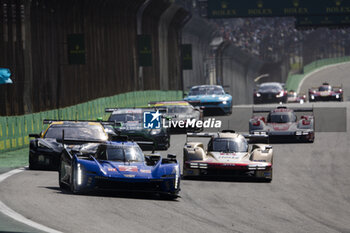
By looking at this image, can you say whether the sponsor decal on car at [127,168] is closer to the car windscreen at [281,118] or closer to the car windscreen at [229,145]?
the car windscreen at [229,145]

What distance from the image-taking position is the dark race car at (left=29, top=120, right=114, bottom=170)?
17.1 meters

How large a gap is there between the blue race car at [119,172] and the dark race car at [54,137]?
109 inches

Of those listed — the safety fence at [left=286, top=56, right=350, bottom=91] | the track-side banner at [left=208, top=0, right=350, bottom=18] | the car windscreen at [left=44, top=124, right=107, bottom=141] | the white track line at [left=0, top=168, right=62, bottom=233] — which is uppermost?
the track-side banner at [left=208, top=0, right=350, bottom=18]

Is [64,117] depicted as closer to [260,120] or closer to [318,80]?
[260,120]

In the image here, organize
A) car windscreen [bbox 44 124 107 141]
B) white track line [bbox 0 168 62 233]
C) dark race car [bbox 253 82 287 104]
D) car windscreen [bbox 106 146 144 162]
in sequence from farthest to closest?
dark race car [bbox 253 82 287 104] < car windscreen [bbox 44 124 107 141] < car windscreen [bbox 106 146 144 162] < white track line [bbox 0 168 62 233]

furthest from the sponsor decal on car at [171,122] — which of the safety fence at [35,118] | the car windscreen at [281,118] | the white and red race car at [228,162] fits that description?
the white and red race car at [228,162]

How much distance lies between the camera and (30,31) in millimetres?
30734

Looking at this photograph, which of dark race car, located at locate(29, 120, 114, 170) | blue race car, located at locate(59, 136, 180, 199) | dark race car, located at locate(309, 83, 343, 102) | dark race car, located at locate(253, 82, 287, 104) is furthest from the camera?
dark race car, located at locate(309, 83, 343, 102)

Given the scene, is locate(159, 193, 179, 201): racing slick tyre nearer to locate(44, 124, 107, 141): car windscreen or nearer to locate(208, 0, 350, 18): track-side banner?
locate(44, 124, 107, 141): car windscreen

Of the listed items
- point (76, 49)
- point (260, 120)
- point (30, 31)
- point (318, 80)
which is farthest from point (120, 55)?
point (318, 80)

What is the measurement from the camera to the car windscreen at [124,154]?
13875 mm

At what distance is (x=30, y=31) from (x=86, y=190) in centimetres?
1869

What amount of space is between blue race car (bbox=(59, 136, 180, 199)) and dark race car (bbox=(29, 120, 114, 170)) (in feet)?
9.09

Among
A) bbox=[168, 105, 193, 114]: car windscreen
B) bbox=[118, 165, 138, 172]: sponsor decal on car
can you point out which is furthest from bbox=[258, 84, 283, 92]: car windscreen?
bbox=[118, 165, 138, 172]: sponsor decal on car
